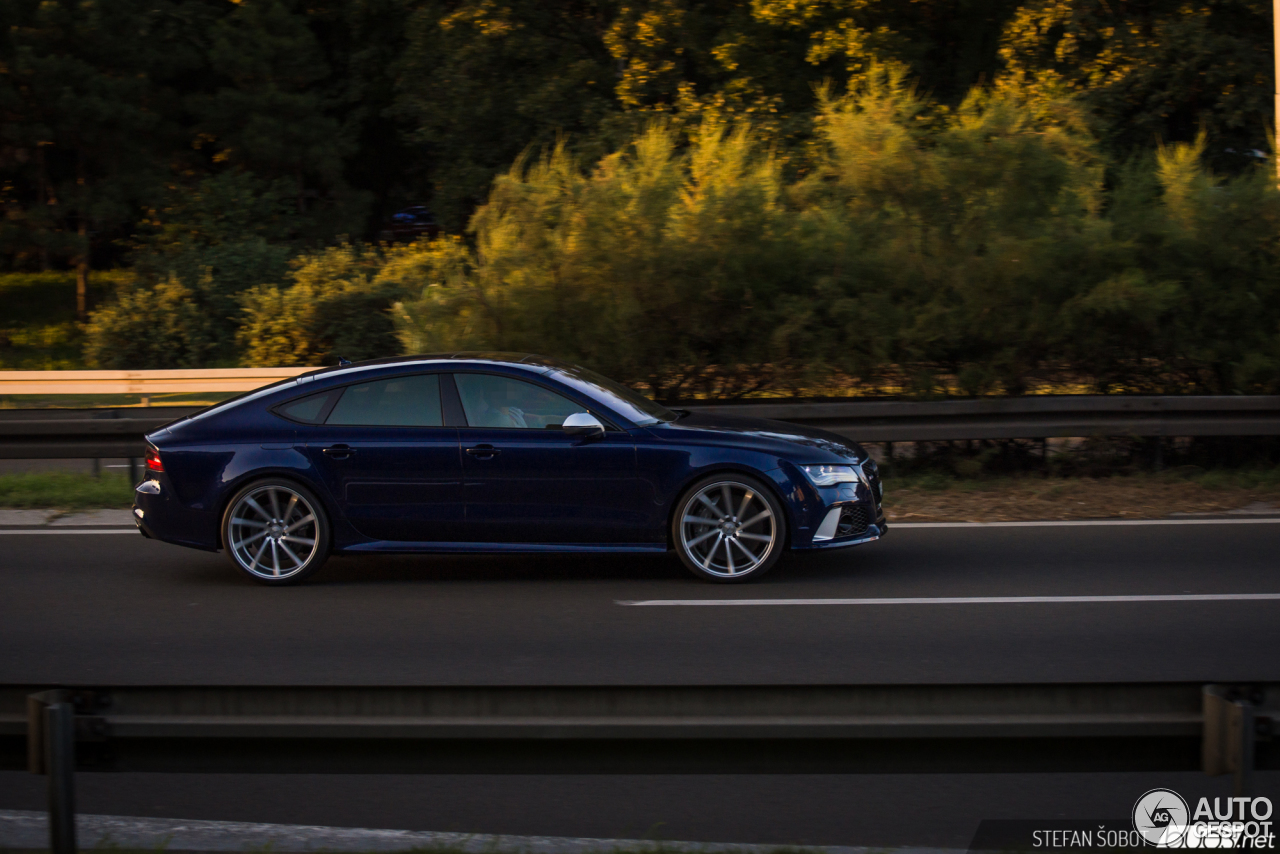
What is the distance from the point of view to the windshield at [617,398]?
26.8 feet

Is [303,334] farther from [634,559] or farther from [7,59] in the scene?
[634,559]

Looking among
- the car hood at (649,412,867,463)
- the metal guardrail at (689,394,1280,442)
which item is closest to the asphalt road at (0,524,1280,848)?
the car hood at (649,412,867,463)

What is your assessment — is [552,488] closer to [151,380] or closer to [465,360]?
[465,360]

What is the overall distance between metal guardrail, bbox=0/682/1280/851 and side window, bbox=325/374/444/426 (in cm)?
513

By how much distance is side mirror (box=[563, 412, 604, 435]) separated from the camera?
7.93 m

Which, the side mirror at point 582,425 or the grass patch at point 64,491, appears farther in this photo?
the grass patch at point 64,491

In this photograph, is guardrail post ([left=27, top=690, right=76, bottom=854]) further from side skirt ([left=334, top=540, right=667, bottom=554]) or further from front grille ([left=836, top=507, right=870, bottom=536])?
front grille ([left=836, top=507, right=870, bottom=536])

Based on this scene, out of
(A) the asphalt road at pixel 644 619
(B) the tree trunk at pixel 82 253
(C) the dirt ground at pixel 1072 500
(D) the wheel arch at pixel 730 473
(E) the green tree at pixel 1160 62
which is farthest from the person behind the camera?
(B) the tree trunk at pixel 82 253

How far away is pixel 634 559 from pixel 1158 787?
4649 millimetres

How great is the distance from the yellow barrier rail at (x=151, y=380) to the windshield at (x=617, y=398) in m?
Result: 8.17

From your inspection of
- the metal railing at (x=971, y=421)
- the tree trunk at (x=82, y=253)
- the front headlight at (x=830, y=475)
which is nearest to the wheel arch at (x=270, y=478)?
the front headlight at (x=830, y=475)

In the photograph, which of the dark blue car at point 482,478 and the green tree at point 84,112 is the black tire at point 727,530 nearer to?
the dark blue car at point 482,478

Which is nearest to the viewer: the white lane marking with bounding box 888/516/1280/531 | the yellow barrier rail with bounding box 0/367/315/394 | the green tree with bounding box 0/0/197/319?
the white lane marking with bounding box 888/516/1280/531

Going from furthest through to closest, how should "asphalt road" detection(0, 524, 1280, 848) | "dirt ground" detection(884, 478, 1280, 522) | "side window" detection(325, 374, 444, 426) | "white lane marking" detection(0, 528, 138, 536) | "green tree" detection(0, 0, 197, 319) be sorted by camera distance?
1. "green tree" detection(0, 0, 197, 319)
2. "dirt ground" detection(884, 478, 1280, 522)
3. "white lane marking" detection(0, 528, 138, 536)
4. "side window" detection(325, 374, 444, 426)
5. "asphalt road" detection(0, 524, 1280, 848)
